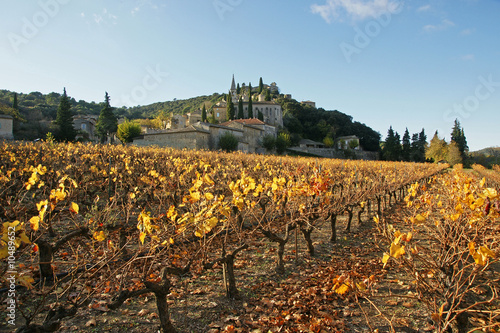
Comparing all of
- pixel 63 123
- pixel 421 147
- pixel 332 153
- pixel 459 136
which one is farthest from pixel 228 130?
pixel 459 136

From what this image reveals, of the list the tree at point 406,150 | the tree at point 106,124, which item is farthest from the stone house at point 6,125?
the tree at point 406,150

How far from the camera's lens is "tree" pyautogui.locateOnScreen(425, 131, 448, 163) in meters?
48.4

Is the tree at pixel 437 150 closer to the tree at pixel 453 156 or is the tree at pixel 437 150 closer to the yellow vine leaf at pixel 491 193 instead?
the tree at pixel 453 156

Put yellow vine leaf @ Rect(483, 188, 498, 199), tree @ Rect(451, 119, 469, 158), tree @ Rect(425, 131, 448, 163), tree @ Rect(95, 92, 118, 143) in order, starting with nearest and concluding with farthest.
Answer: yellow vine leaf @ Rect(483, 188, 498, 199), tree @ Rect(95, 92, 118, 143), tree @ Rect(425, 131, 448, 163), tree @ Rect(451, 119, 469, 158)

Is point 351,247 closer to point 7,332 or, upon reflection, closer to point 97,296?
point 97,296

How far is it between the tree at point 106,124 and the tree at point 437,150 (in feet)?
188

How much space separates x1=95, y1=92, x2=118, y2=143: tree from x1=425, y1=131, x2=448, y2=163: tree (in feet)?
188

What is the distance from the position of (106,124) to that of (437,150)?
58.6 m

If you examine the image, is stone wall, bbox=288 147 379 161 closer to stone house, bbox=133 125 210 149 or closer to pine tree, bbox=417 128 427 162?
pine tree, bbox=417 128 427 162

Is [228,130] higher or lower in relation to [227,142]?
higher

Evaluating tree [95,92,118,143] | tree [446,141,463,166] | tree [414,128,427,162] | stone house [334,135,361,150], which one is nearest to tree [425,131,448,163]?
tree [446,141,463,166]

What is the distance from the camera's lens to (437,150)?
49.2m

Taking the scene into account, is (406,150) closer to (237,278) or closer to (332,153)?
(332,153)

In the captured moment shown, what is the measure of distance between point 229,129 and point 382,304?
132ft
